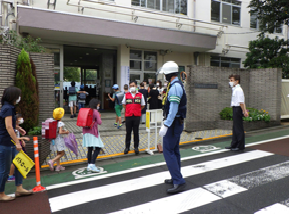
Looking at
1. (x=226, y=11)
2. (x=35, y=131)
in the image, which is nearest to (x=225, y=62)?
(x=226, y=11)

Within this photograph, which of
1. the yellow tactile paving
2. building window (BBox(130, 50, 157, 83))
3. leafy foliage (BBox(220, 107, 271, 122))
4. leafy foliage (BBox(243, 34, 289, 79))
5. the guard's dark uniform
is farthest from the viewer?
building window (BBox(130, 50, 157, 83))

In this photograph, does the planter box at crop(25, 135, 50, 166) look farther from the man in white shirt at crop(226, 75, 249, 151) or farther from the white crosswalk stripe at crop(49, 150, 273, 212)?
the man in white shirt at crop(226, 75, 249, 151)

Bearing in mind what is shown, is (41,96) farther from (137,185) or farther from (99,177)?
(137,185)

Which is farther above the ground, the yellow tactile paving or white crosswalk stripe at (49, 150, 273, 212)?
the yellow tactile paving

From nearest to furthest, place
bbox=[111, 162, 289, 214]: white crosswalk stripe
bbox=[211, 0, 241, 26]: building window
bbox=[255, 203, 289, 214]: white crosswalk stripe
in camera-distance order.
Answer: bbox=[255, 203, 289, 214]: white crosswalk stripe → bbox=[111, 162, 289, 214]: white crosswalk stripe → bbox=[211, 0, 241, 26]: building window

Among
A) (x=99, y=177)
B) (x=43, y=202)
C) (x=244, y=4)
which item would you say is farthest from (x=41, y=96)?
(x=244, y=4)

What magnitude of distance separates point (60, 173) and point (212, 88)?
752 cm

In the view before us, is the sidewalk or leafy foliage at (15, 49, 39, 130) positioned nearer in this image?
leafy foliage at (15, 49, 39, 130)

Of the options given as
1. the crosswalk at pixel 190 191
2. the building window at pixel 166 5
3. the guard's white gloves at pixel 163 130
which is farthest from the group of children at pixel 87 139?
the building window at pixel 166 5

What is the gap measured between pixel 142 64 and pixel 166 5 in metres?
4.29

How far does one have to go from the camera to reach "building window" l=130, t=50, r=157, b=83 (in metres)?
16.1

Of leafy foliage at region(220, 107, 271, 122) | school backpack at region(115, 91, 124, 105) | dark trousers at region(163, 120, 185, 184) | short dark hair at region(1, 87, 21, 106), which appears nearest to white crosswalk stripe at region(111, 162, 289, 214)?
dark trousers at region(163, 120, 185, 184)

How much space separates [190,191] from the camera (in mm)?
4410

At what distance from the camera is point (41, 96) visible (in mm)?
7238
